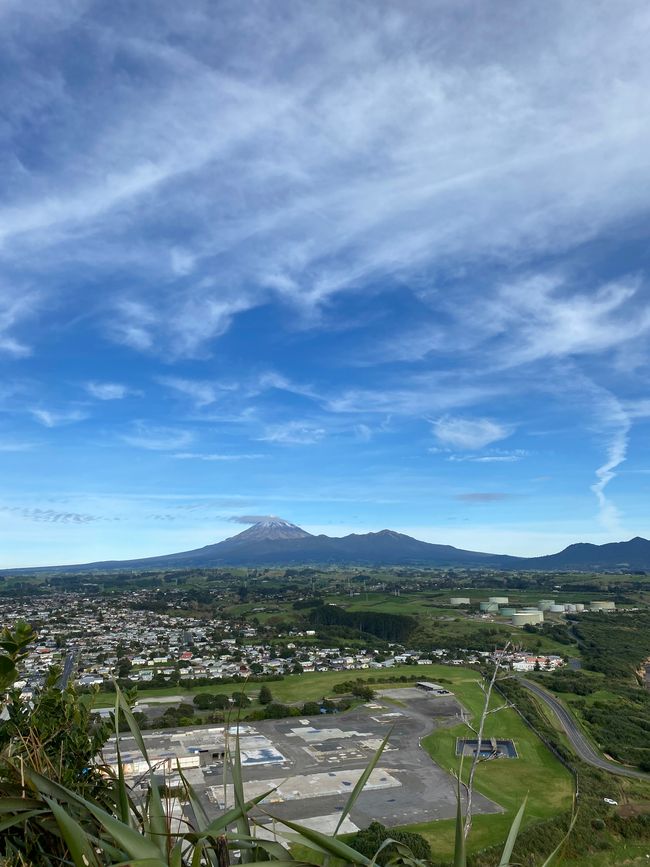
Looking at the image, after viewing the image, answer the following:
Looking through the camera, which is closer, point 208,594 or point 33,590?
point 208,594

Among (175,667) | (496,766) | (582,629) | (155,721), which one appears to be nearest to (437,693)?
(496,766)

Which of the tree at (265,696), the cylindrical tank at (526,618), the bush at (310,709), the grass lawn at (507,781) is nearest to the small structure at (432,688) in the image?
the grass lawn at (507,781)

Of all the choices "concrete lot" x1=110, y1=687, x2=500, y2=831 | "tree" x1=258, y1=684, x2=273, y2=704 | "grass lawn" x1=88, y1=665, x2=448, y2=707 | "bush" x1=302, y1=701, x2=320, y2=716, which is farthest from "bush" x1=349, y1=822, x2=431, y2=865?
"grass lawn" x1=88, y1=665, x2=448, y2=707

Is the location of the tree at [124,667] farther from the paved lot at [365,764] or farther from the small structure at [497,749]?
the small structure at [497,749]

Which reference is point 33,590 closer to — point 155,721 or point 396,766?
point 155,721

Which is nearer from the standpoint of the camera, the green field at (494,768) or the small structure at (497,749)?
the green field at (494,768)

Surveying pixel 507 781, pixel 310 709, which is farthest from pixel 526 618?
pixel 507 781
